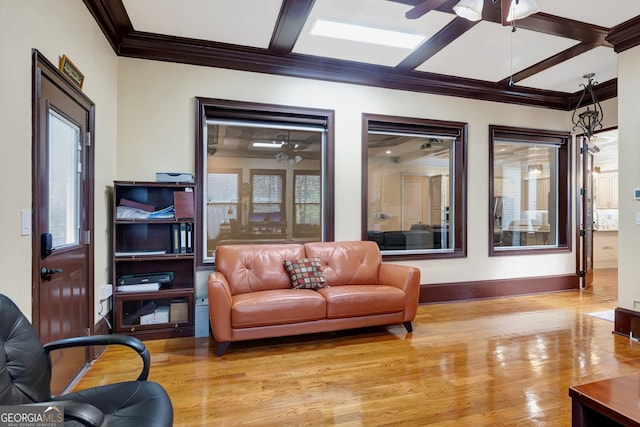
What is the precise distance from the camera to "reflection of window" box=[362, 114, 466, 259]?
15.3ft

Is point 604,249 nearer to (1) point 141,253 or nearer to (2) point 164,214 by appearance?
(2) point 164,214

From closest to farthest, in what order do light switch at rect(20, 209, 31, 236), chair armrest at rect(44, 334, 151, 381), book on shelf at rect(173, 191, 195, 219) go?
1. chair armrest at rect(44, 334, 151, 381)
2. light switch at rect(20, 209, 31, 236)
3. book on shelf at rect(173, 191, 195, 219)

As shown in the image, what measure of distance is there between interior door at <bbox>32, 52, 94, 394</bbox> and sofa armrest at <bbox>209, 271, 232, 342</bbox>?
96 cm

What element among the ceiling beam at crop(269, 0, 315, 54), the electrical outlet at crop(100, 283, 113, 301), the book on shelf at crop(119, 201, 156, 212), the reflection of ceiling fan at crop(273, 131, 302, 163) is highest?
the ceiling beam at crop(269, 0, 315, 54)

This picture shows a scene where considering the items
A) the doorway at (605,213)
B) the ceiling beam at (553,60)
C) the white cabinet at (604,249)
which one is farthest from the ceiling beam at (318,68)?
the white cabinet at (604,249)

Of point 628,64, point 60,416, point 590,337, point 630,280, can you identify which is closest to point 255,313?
point 60,416

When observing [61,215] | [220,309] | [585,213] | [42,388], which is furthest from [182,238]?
[585,213]

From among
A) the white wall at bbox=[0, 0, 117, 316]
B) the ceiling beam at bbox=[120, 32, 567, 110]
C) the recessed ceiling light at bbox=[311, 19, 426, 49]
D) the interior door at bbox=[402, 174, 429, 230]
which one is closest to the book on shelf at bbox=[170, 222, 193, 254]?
the white wall at bbox=[0, 0, 117, 316]

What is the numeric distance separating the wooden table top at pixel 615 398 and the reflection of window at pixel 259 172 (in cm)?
293

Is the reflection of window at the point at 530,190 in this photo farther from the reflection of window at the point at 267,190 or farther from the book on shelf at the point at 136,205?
the book on shelf at the point at 136,205

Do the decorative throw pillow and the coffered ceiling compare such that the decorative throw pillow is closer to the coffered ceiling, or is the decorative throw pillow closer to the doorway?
the coffered ceiling

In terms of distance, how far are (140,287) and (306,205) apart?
207cm

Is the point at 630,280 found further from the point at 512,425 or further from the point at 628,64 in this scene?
the point at 512,425

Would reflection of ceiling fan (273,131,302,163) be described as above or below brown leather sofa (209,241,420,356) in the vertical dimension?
above
